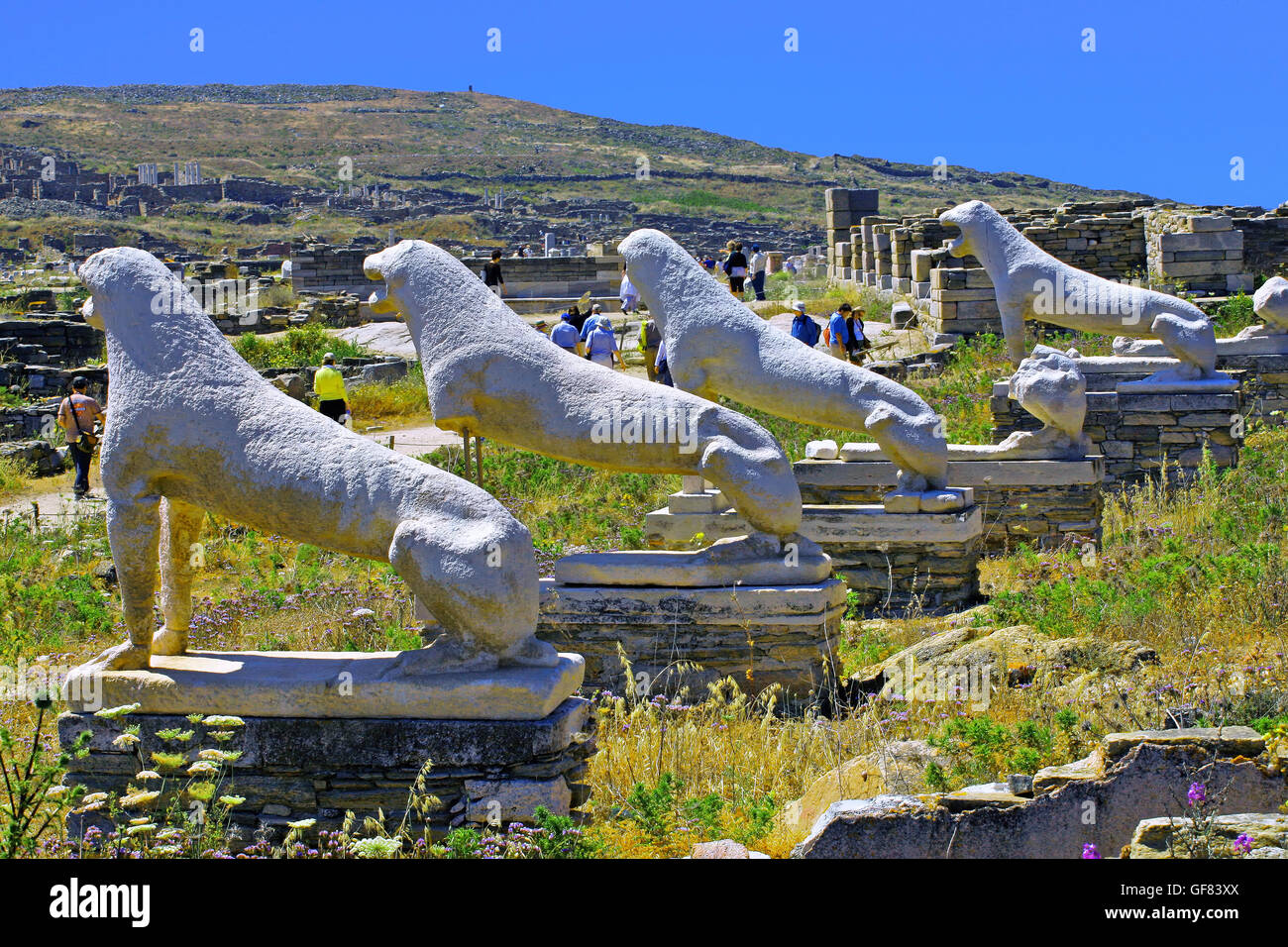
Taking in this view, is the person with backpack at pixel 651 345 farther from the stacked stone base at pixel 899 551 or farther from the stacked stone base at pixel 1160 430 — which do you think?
the stacked stone base at pixel 899 551

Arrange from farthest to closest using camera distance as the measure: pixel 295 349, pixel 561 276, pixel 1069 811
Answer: pixel 561 276, pixel 295 349, pixel 1069 811

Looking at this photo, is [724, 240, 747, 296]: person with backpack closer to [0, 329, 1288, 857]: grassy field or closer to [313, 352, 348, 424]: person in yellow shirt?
[313, 352, 348, 424]: person in yellow shirt

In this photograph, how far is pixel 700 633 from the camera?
6777 millimetres

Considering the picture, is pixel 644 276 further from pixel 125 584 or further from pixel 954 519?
pixel 125 584

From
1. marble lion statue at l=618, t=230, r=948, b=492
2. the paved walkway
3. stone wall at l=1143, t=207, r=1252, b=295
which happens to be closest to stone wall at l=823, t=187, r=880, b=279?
stone wall at l=1143, t=207, r=1252, b=295

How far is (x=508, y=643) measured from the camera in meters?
4.75

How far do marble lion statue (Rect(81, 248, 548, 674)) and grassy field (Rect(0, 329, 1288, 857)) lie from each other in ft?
2.47

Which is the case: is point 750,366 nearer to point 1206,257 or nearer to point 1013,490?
point 1013,490

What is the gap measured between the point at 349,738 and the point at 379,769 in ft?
0.48

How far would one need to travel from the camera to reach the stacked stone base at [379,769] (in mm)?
4547

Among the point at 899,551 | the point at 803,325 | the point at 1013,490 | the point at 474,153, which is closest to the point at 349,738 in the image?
the point at 899,551

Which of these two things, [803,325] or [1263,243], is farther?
[1263,243]

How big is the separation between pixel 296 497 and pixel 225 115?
296 feet
